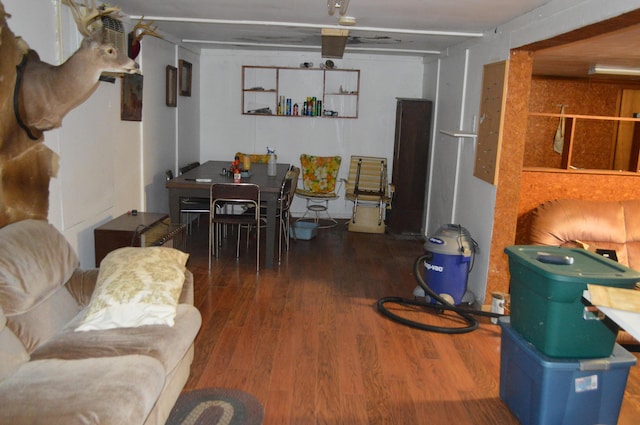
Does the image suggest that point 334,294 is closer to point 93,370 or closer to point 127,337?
point 127,337

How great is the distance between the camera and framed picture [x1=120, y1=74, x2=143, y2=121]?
4914mm

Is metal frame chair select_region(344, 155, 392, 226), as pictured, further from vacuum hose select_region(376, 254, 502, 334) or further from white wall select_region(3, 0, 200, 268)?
vacuum hose select_region(376, 254, 502, 334)

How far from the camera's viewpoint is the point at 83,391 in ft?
7.33

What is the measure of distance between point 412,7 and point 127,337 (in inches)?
115

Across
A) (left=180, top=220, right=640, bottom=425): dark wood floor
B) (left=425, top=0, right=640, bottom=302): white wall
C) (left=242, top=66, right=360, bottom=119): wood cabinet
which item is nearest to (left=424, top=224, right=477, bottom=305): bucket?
(left=425, top=0, right=640, bottom=302): white wall

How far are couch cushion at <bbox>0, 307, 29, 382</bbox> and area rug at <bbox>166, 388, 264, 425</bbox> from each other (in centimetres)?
78

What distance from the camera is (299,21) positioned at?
4918 mm

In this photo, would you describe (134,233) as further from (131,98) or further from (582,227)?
(582,227)

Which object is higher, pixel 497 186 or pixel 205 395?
pixel 497 186

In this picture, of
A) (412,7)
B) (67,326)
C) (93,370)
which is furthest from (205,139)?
(93,370)

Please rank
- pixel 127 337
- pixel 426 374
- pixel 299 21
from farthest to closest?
pixel 299 21 → pixel 426 374 → pixel 127 337

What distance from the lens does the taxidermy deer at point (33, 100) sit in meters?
3.01

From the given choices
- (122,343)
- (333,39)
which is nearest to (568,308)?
(122,343)

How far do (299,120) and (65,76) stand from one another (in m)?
4.97
